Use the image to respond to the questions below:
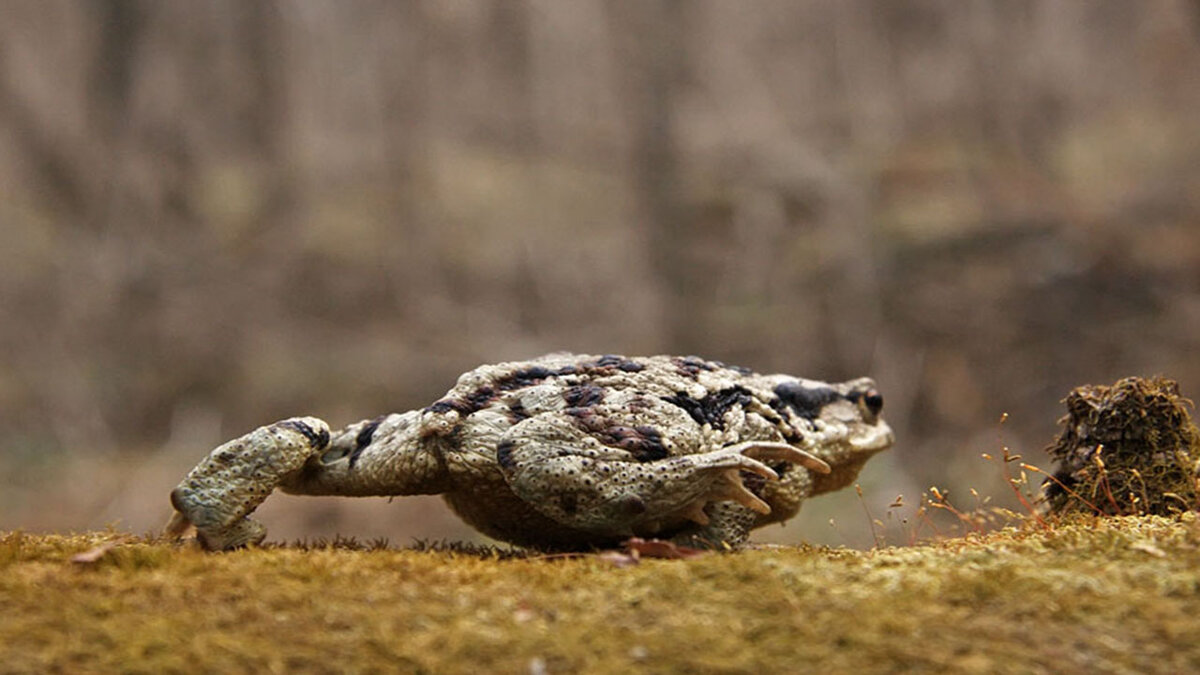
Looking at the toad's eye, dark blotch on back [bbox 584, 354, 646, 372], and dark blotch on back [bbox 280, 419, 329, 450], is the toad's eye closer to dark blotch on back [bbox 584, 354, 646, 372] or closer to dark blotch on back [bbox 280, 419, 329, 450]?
dark blotch on back [bbox 584, 354, 646, 372]

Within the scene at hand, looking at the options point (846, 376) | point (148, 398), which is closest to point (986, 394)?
point (846, 376)

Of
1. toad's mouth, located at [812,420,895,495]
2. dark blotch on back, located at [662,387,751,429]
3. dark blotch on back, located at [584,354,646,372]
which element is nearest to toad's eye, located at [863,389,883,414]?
toad's mouth, located at [812,420,895,495]

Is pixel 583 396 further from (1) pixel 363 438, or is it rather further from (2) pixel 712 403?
(1) pixel 363 438

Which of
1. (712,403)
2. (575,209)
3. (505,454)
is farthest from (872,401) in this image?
(575,209)

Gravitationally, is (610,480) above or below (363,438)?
below

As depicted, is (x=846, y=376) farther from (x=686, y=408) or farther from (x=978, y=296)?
(x=686, y=408)

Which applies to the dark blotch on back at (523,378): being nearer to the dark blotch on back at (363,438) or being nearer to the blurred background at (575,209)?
the dark blotch on back at (363,438)

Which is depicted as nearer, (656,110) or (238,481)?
(238,481)
